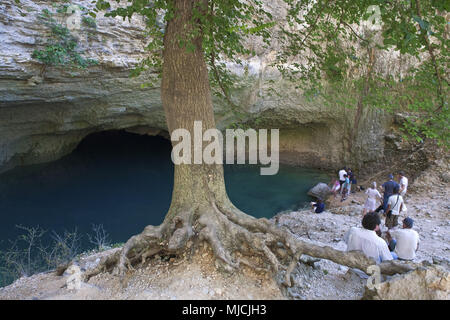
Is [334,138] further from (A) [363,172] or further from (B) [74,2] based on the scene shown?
(B) [74,2]

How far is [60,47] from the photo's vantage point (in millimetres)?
6863

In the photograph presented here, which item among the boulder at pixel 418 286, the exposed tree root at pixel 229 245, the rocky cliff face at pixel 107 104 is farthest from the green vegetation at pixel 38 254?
the boulder at pixel 418 286

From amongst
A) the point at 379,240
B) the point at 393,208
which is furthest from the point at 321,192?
the point at 379,240

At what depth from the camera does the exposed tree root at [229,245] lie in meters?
2.97

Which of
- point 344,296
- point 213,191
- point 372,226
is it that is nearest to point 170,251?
point 213,191

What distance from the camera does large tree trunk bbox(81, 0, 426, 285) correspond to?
122 inches

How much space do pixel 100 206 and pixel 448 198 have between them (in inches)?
397

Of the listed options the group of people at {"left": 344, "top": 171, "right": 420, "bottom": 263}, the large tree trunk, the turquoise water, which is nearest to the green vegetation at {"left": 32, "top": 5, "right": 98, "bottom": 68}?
the turquoise water

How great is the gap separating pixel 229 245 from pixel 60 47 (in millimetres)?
6354

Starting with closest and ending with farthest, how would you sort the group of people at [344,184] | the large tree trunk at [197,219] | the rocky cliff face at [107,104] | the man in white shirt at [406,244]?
1. the large tree trunk at [197,219]
2. the man in white shirt at [406,244]
3. the rocky cliff face at [107,104]
4. the group of people at [344,184]

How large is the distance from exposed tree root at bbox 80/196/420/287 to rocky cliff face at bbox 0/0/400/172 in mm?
3720

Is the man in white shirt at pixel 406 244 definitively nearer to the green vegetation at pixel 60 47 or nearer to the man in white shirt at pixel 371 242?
the man in white shirt at pixel 371 242

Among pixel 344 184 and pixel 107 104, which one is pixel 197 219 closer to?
pixel 344 184

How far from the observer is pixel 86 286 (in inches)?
113
